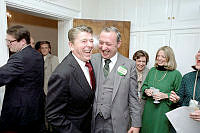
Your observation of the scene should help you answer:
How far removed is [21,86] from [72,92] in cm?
91

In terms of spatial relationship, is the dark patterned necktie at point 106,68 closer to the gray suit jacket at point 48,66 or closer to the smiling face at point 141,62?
the smiling face at point 141,62

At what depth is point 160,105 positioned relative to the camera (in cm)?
206

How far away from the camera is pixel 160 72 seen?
2.21 metres

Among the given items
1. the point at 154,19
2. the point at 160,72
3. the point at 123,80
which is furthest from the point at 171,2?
the point at 123,80

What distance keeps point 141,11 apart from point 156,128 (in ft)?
7.36

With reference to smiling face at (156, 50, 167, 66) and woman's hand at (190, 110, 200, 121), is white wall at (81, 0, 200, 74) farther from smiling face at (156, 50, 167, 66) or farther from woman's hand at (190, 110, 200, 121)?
woman's hand at (190, 110, 200, 121)

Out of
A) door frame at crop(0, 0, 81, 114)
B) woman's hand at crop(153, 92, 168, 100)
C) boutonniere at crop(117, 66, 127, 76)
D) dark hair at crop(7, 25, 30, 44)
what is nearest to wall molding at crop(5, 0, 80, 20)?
door frame at crop(0, 0, 81, 114)

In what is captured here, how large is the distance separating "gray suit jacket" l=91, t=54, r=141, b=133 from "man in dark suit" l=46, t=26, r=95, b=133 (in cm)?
29

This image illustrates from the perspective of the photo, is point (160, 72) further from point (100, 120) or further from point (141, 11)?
point (141, 11)

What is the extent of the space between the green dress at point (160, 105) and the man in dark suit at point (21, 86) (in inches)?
59.6

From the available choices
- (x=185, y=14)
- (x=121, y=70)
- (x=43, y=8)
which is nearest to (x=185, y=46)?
(x=185, y=14)

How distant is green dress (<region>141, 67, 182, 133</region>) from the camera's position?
6.72 ft

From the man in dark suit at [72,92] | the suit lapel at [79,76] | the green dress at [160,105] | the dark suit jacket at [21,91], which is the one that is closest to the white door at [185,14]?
the green dress at [160,105]

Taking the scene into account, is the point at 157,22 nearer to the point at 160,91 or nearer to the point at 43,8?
the point at 160,91
